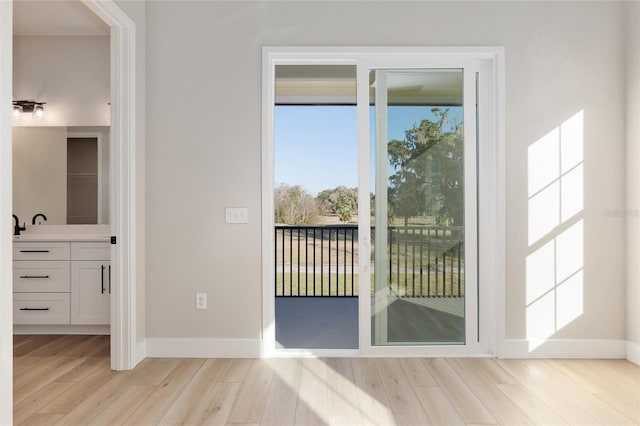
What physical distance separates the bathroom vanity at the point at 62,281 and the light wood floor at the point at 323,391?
1.56 feet

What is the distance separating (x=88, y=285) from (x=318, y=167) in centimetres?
448

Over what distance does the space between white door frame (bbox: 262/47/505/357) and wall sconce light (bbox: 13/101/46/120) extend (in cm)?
251

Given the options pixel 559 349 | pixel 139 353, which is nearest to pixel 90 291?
pixel 139 353

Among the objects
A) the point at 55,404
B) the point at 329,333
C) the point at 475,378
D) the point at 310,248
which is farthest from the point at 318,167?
the point at 55,404

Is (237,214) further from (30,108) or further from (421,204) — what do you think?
(30,108)

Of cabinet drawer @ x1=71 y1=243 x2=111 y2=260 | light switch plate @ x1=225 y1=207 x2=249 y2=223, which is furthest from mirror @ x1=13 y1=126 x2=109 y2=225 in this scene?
light switch plate @ x1=225 y1=207 x2=249 y2=223

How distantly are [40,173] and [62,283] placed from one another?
3.92 feet

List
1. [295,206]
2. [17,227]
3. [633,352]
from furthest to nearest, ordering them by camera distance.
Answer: [295,206] → [17,227] → [633,352]

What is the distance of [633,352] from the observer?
3.04m

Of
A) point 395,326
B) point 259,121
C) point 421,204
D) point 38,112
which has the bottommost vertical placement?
point 395,326

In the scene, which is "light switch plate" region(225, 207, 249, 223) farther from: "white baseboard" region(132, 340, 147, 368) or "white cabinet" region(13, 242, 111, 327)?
"white cabinet" region(13, 242, 111, 327)

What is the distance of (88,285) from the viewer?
3668 mm

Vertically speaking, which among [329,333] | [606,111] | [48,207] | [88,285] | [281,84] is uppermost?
[281,84]

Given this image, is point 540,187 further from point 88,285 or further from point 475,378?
point 88,285
